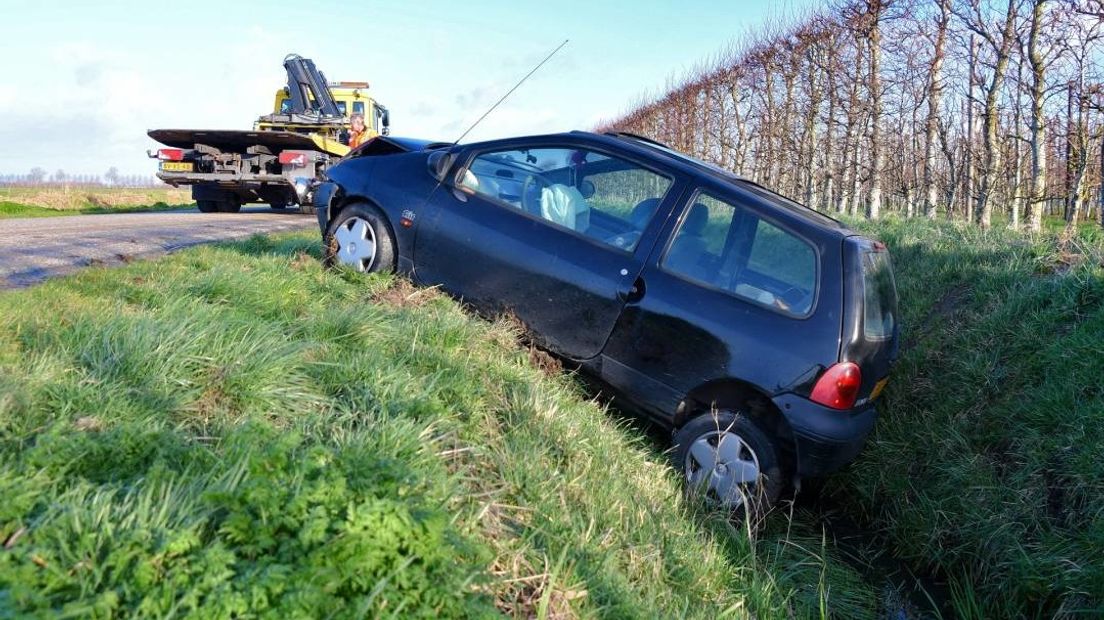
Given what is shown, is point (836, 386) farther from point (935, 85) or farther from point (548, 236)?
point (935, 85)

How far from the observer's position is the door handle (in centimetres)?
395

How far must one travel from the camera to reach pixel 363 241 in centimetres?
489

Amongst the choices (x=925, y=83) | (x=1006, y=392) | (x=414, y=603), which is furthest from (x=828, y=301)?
(x=925, y=83)

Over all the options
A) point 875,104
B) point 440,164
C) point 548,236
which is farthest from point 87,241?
point 875,104

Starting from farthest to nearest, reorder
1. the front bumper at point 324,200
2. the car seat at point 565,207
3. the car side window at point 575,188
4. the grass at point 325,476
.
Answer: the front bumper at point 324,200
the car seat at point 565,207
the car side window at point 575,188
the grass at point 325,476

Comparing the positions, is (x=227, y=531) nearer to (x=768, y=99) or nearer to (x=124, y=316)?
(x=124, y=316)

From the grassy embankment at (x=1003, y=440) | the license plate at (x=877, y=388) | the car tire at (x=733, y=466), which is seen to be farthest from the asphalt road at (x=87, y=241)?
the grassy embankment at (x=1003, y=440)

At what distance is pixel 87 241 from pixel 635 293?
6457mm

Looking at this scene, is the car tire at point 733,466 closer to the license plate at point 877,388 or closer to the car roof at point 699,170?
the license plate at point 877,388

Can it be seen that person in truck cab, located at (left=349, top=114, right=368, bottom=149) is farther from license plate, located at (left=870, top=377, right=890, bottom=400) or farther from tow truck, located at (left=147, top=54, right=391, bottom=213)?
license plate, located at (left=870, top=377, right=890, bottom=400)

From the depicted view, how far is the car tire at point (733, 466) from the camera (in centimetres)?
364

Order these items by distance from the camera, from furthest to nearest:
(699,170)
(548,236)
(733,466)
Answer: (548,236) → (699,170) → (733,466)

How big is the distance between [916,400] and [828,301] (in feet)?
7.84

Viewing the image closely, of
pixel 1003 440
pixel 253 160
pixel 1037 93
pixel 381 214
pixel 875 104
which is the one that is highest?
pixel 875 104
